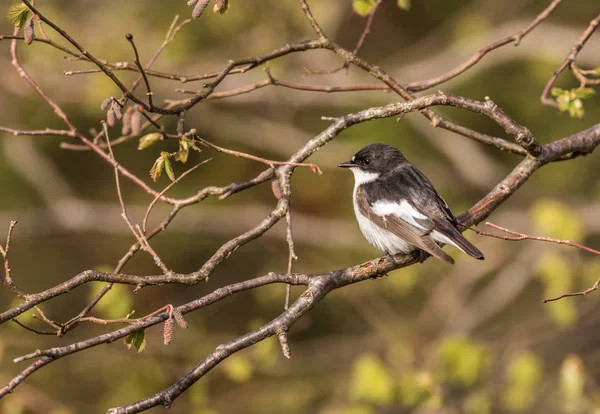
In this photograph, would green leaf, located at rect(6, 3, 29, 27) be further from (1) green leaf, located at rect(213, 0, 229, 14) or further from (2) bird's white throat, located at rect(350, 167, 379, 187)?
(2) bird's white throat, located at rect(350, 167, 379, 187)

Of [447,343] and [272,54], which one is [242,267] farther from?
[272,54]

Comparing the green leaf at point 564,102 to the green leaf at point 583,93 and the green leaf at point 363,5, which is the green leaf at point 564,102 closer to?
the green leaf at point 583,93

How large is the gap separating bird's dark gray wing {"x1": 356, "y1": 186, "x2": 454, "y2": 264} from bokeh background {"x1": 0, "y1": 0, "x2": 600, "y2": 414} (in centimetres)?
135

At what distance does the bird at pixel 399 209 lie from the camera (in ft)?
14.6

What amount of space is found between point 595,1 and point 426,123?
3.22 metres

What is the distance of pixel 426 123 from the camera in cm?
912

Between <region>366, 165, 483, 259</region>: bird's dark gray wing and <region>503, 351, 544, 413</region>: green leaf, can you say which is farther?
<region>503, 351, 544, 413</region>: green leaf

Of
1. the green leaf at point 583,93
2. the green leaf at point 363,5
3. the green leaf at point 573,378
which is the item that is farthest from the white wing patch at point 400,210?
the green leaf at point 573,378

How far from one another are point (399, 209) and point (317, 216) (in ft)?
17.9

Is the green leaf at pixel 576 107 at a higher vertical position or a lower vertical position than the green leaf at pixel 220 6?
lower

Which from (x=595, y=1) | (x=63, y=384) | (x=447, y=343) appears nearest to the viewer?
(x=447, y=343)

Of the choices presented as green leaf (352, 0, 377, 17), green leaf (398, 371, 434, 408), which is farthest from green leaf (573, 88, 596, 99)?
green leaf (398, 371, 434, 408)

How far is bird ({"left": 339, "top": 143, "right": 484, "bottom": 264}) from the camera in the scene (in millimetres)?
4457

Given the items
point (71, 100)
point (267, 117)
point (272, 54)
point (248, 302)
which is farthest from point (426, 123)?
Result: point (272, 54)
